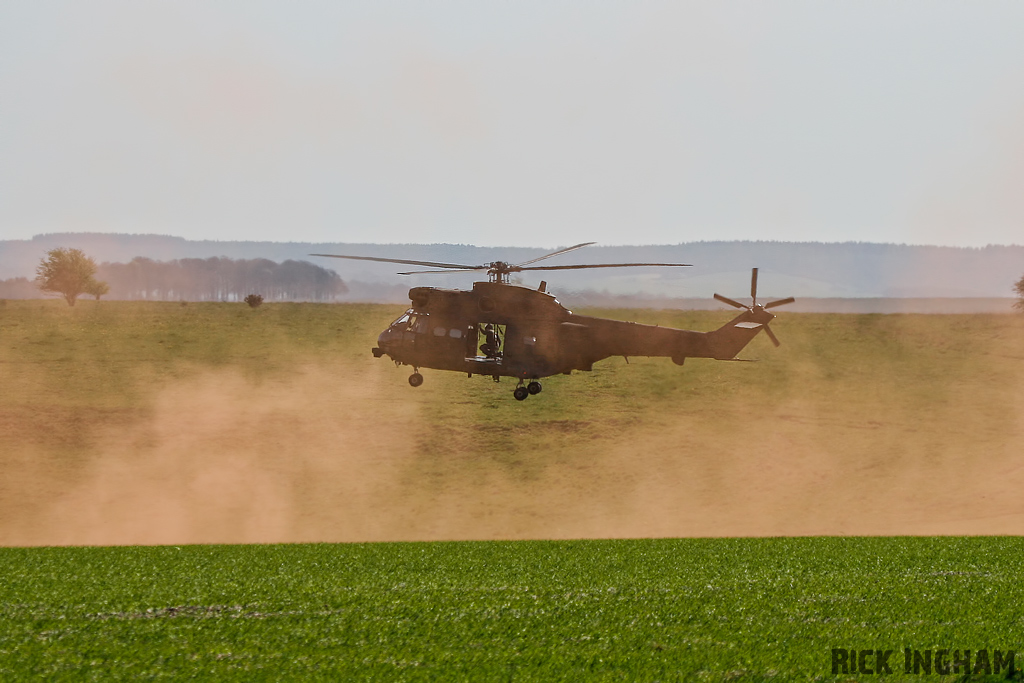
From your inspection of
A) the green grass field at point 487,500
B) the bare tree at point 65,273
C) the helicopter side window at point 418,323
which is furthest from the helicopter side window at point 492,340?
the bare tree at point 65,273

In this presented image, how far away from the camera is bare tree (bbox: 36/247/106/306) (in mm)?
136625

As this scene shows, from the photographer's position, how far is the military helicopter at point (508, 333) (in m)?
31.1

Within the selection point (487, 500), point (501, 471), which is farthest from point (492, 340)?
point (501, 471)

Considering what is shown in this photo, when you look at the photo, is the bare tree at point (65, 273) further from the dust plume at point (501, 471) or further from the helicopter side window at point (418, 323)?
the helicopter side window at point (418, 323)

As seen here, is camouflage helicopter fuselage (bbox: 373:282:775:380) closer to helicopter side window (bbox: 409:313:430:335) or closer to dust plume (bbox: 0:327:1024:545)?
helicopter side window (bbox: 409:313:430:335)

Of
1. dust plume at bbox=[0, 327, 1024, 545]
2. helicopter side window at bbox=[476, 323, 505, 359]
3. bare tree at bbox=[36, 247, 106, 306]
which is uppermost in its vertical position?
bare tree at bbox=[36, 247, 106, 306]

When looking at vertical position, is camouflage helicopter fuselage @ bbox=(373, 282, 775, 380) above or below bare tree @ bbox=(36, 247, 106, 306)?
below

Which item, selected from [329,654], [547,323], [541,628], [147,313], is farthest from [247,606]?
[147,313]

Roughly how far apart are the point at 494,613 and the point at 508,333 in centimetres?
943

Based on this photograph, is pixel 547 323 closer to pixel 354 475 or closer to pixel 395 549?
pixel 395 549

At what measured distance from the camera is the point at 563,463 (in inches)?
3351

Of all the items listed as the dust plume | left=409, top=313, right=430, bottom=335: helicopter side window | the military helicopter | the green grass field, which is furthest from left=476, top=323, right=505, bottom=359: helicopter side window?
the dust plume

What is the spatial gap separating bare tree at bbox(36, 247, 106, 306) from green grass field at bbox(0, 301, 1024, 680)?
2976 millimetres

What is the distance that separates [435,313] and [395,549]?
394 inches
